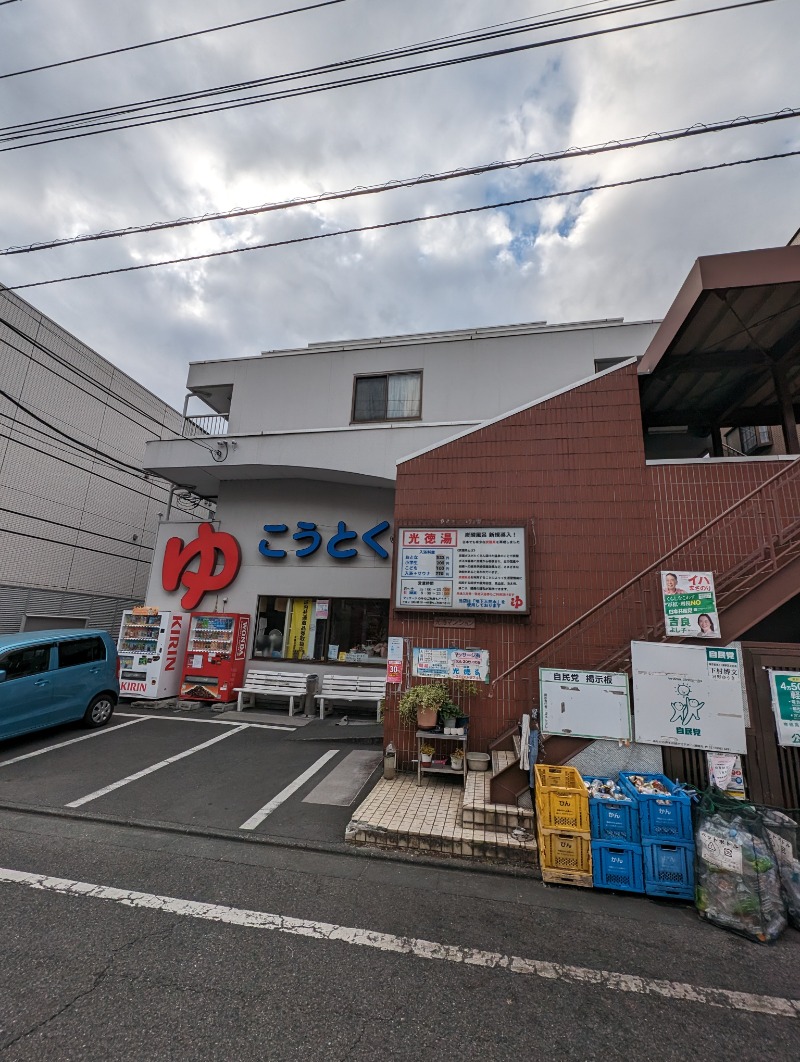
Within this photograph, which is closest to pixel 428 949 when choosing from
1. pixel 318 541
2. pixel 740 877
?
pixel 740 877

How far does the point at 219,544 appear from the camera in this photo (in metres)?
12.8

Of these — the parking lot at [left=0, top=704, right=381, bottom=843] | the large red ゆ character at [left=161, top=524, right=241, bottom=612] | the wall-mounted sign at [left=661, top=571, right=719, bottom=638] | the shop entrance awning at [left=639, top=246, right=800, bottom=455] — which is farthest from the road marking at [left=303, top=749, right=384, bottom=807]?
the shop entrance awning at [left=639, top=246, right=800, bottom=455]

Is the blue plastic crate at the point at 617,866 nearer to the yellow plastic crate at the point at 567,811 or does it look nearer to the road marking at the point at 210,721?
the yellow plastic crate at the point at 567,811

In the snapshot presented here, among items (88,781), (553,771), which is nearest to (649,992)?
(553,771)

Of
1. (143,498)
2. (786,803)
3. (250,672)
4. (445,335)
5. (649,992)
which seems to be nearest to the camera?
(649,992)

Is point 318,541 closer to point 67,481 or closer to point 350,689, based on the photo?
point 350,689

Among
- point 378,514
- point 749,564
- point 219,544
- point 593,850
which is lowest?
point 593,850

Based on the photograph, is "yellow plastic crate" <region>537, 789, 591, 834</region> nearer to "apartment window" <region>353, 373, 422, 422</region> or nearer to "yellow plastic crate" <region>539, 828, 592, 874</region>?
"yellow plastic crate" <region>539, 828, 592, 874</region>

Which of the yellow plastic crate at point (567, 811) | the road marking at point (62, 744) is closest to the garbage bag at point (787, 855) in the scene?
the yellow plastic crate at point (567, 811)

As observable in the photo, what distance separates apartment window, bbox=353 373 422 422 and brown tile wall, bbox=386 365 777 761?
5.03 meters

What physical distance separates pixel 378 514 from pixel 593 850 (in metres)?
8.84

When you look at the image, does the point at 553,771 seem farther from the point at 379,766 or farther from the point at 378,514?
the point at 378,514

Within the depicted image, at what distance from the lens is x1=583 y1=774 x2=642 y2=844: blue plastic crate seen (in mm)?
4176

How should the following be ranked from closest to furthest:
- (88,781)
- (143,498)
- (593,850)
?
(593,850) < (88,781) < (143,498)
